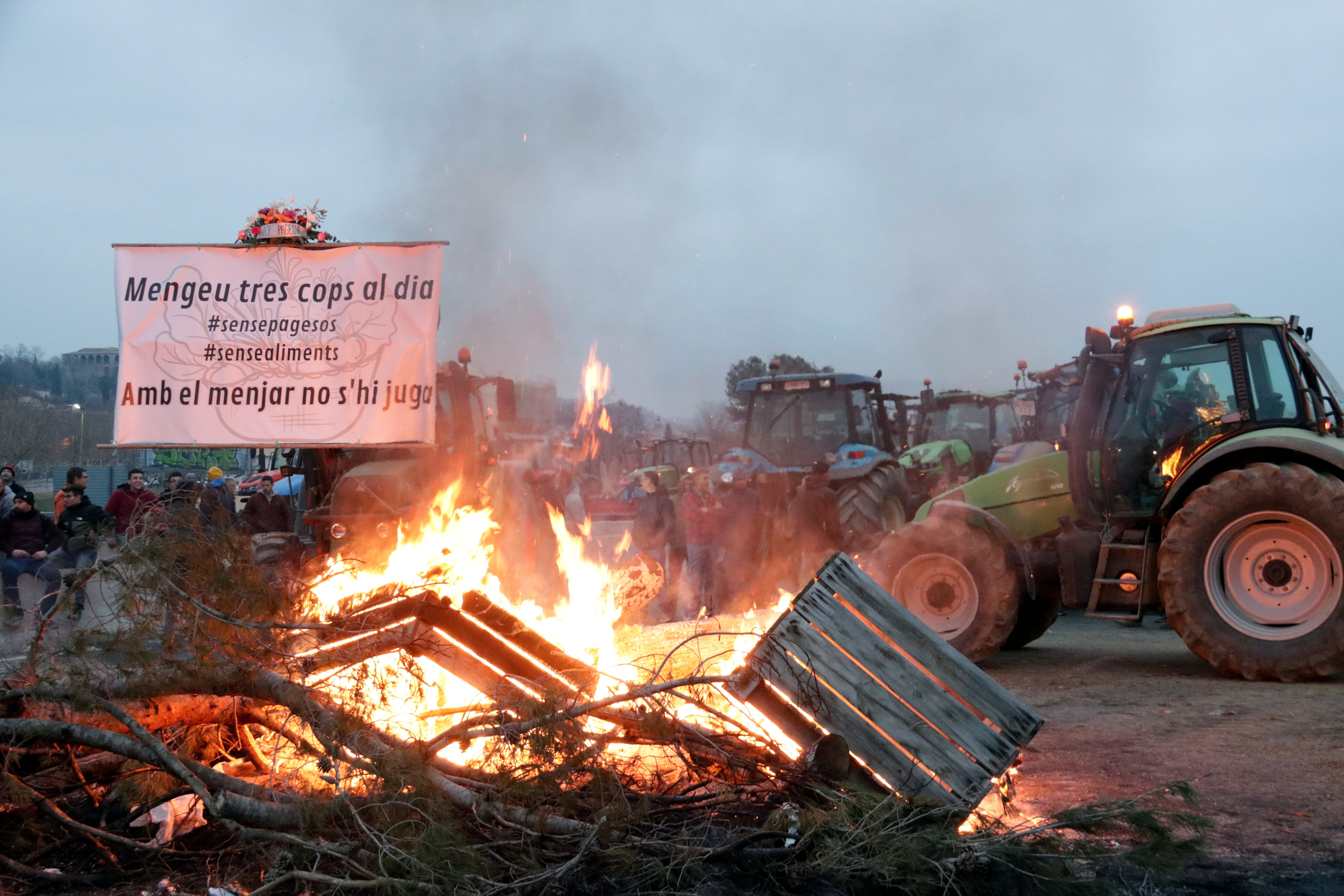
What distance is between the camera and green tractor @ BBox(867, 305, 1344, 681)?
658 cm

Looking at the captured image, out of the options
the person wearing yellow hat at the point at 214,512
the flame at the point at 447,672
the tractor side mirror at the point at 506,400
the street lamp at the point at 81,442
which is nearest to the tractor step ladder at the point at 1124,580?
the flame at the point at 447,672

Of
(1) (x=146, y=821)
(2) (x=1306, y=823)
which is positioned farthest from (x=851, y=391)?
(1) (x=146, y=821)

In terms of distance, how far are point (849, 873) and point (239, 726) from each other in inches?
115

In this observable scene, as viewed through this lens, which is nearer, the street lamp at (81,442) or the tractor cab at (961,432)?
the tractor cab at (961,432)

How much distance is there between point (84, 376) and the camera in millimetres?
59688

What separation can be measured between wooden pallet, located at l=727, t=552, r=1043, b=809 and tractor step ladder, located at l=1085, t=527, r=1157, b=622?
3.23 m

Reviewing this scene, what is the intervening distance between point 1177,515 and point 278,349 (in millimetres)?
6532

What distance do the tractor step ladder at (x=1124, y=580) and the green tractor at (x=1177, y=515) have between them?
1 cm

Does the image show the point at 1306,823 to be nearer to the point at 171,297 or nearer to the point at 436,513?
the point at 436,513

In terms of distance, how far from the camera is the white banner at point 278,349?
281 inches

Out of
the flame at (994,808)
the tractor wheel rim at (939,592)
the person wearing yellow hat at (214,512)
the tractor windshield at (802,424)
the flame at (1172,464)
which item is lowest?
the flame at (994,808)

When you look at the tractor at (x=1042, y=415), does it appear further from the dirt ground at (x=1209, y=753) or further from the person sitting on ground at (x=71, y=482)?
the person sitting on ground at (x=71, y=482)

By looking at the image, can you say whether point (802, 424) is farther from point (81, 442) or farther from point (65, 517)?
point (81, 442)

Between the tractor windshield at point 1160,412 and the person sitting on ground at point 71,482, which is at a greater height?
the tractor windshield at point 1160,412
